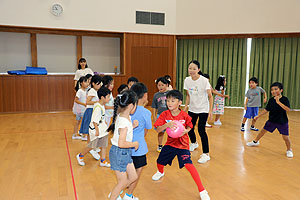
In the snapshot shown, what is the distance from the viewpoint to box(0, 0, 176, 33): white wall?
7.10 m

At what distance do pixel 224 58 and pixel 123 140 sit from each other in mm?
7443

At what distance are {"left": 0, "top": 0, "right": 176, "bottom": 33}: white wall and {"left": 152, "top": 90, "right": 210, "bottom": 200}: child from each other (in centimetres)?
583

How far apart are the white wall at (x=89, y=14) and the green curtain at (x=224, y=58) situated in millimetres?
992

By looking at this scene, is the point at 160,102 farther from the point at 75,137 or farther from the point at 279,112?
the point at 75,137

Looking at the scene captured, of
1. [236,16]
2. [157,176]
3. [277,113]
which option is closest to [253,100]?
[277,113]

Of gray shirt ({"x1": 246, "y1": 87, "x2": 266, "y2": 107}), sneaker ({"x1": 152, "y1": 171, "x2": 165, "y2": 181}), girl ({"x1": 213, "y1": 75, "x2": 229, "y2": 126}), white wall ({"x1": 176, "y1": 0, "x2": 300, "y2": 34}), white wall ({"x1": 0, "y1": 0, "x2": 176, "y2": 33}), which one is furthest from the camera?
white wall ({"x1": 176, "y1": 0, "x2": 300, "y2": 34})

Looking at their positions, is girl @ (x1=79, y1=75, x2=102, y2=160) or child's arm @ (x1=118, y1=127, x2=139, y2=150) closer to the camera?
child's arm @ (x1=118, y1=127, x2=139, y2=150)

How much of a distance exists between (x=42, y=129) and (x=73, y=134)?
0.97m

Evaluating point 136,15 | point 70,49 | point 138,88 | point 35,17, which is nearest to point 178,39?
point 136,15

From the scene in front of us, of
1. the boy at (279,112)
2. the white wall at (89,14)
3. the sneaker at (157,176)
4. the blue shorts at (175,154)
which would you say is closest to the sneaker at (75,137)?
the sneaker at (157,176)

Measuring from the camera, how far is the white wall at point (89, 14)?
7.10 m

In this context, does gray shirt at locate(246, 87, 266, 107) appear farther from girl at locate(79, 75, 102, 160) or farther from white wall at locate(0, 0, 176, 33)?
white wall at locate(0, 0, 176, 33)

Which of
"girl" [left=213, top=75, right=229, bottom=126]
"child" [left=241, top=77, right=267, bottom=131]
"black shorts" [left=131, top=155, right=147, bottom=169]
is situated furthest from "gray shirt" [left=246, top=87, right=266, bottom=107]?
"black shorts" [left=131, top=155, right=147, bottom=169]

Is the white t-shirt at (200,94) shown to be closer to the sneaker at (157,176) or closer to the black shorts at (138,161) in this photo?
the sneaker at (157,176)
